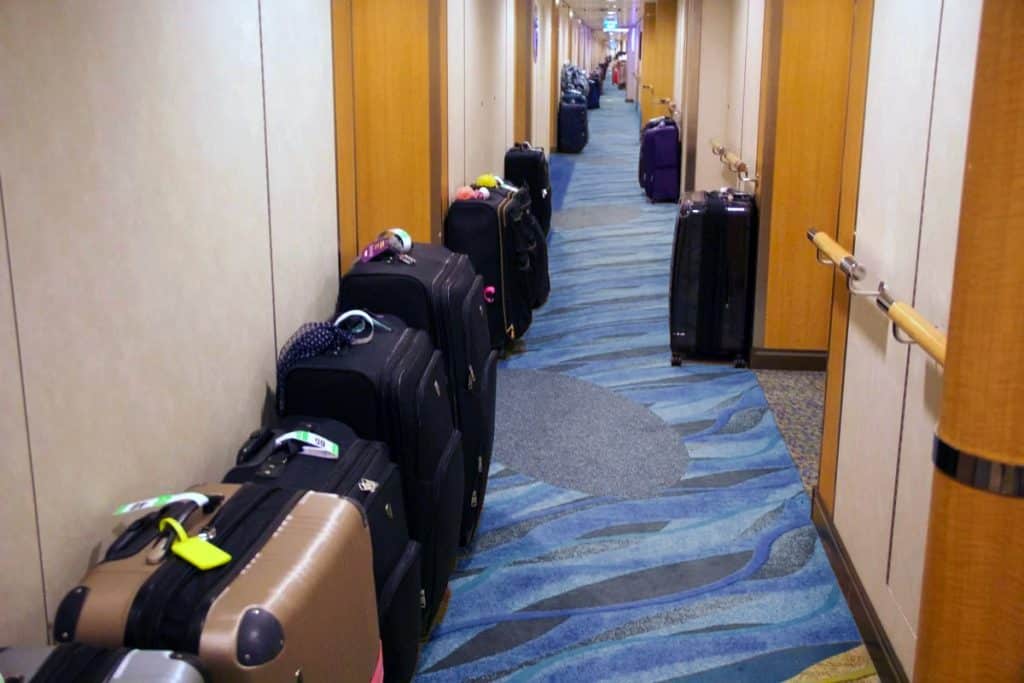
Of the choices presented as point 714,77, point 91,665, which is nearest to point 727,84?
point 714,77

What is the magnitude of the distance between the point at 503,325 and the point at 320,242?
7.20 feet

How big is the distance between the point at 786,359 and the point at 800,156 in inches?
38.4

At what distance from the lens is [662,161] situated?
9.91 meters

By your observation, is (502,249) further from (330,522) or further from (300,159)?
(330,522)

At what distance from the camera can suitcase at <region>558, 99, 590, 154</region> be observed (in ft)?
49.4

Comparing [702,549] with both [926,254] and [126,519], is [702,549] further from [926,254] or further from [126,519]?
[126,519]

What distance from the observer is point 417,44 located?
4008 mm

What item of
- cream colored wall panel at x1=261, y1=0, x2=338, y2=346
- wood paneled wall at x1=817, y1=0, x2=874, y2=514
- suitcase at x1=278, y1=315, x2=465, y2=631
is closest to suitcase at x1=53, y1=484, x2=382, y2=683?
suitcase at x1=278, y1=315, x2=465, y2=631

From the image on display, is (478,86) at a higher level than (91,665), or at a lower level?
higher

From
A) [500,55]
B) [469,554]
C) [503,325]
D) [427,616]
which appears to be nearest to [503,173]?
[500,55]

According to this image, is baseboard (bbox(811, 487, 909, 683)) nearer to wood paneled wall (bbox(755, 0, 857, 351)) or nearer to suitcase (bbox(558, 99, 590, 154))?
wood paneled wall (bbox(755, 0, 857, 351))

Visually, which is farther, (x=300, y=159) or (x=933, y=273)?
(x=300, y=159)

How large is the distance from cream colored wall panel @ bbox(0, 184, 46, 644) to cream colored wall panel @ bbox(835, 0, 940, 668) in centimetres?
183

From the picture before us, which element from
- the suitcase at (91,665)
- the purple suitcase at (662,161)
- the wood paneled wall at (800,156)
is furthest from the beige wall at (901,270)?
the purple suitcase at (662,161)
